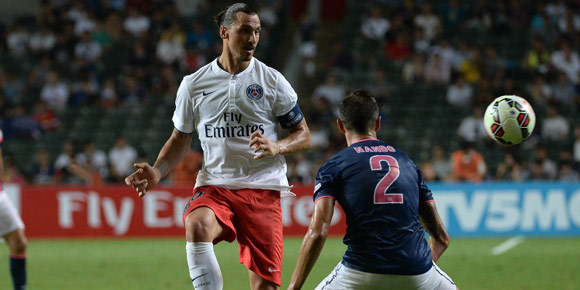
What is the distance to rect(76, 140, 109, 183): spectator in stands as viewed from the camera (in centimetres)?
1669

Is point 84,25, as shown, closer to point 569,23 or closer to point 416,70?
point 416,70

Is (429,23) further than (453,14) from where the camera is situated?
No

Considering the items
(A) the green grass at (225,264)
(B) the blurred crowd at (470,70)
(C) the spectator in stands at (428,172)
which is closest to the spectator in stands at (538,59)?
(B) the blurred crowd at (470,70)

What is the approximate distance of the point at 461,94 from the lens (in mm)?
17359

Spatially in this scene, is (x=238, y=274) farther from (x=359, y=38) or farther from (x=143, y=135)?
(x=359, y=38)

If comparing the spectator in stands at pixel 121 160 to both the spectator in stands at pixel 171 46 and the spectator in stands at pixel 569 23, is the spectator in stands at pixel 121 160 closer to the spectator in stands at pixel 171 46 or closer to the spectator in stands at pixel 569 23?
the spectator in stands at pixel 171 46

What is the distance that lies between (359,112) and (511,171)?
1127cm

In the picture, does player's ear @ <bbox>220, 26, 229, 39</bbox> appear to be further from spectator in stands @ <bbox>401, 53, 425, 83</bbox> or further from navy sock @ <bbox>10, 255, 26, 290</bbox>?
spectator in stands @ <bbox>401, 53, 425, 83</bbox>

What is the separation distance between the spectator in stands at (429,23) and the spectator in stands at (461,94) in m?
1.72

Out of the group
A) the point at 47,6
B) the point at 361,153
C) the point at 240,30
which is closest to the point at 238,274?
the point at 240,30

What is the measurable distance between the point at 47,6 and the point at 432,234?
19.4 meters

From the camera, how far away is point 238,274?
9812 millimetres

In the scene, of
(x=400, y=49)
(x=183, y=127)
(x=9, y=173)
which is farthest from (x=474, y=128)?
(x=183, y=127)

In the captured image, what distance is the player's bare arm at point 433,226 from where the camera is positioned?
4.71 m
